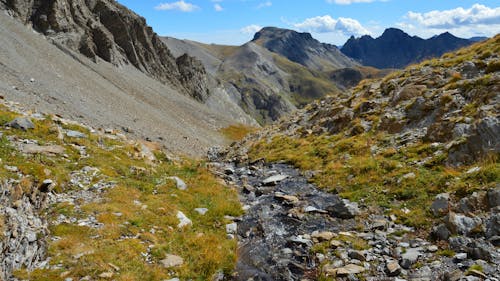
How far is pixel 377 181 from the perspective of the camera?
58.5 feet

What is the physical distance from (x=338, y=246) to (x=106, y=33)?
9274 cm

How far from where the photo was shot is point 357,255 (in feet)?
39.1

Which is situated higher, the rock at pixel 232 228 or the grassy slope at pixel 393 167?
the grassy slope at pixel 393 167

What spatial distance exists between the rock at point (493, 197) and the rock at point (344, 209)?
503cm

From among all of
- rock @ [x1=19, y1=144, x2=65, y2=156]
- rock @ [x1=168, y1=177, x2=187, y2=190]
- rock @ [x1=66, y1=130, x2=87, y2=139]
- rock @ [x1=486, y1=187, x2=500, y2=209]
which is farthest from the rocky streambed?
rock @ [x1=66, y1=130, x2=87, y2=139]

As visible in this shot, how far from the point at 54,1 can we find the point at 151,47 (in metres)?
35.2

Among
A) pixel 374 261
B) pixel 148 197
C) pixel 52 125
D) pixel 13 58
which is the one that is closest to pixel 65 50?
pixel 13 58

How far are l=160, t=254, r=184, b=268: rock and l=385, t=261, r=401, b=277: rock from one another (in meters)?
7.16

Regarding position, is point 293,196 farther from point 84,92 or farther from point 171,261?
point 84,92

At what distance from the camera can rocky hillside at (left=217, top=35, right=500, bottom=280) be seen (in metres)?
11.4

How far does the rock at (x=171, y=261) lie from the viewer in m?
12.2

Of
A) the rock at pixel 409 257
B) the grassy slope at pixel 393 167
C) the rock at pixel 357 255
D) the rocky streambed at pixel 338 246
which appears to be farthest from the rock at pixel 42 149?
the rock at pixel 409 257

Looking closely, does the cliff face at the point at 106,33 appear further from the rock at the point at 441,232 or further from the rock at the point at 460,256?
the rock at the point at 460,256

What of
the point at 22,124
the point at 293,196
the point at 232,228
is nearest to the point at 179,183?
the point at 232,228
